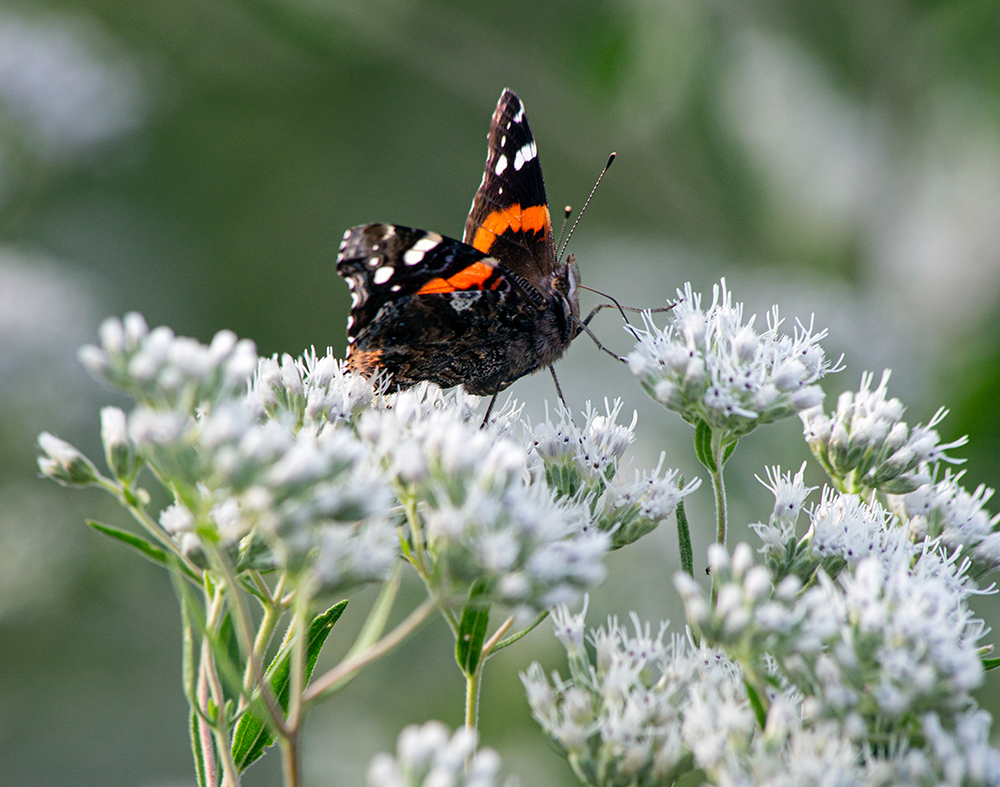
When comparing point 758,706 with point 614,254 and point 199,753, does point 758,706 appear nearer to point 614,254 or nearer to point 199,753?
point 199,753

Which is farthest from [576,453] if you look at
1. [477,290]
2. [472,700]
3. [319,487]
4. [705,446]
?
[319,487]

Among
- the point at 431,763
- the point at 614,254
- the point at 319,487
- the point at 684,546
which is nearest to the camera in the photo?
the point at 431,763

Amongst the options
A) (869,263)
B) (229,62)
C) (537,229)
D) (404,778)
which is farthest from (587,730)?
(229,62)

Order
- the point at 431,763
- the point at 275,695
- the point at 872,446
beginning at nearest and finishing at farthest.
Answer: the point at 431,763, the point at 275,695, the point at 872,446

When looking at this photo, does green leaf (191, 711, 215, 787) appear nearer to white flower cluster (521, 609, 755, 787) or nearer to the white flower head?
white flower cluster (521, 609, 755, 787)

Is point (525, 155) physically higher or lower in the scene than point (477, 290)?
higher

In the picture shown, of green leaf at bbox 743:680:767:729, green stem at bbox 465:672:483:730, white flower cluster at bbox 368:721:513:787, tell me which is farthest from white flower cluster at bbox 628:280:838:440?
white flower cluster at bbox 368:721:513:787

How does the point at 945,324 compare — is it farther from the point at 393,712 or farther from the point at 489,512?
the point at 489,512
